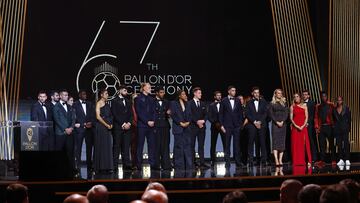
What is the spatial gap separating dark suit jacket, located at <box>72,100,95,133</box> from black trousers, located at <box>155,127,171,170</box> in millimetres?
1488

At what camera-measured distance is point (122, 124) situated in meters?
13.1

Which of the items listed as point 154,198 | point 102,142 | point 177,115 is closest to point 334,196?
point 154,198

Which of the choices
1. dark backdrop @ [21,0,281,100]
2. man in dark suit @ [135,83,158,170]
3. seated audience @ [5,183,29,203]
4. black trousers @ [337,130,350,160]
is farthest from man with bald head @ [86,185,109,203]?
dark backdrop @ [21,0,281,100]

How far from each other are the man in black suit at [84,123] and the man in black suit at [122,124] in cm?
72

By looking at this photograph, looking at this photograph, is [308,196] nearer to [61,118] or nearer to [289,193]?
[289,193]

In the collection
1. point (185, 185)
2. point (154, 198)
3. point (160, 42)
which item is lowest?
point (185, 185)

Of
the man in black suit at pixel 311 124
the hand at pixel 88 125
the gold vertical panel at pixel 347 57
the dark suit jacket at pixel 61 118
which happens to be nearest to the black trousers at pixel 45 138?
the dark suit jacket at pixel 61 118

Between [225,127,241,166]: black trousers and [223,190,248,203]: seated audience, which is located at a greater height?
[225,127,241,166]: black trousers

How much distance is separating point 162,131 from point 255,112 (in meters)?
1.96

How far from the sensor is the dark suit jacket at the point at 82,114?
1367 cm

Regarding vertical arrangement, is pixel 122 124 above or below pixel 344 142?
above

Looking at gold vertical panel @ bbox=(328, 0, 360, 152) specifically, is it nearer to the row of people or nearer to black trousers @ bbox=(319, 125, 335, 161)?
black trousers @ bbox=(319, 125, 335, 161)

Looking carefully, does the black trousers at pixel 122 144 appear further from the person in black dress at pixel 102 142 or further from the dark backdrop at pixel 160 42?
the dark backdrop at pixel 160 42

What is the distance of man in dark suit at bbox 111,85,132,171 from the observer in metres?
13.0
